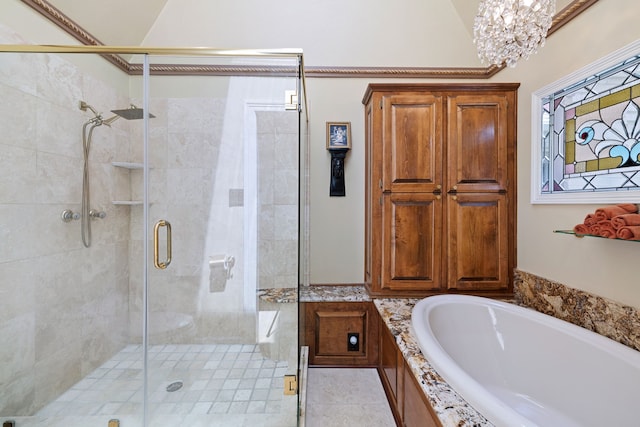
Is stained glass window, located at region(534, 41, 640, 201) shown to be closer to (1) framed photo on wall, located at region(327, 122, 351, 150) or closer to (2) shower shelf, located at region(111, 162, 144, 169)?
(1) framed photo on wall, located at region(327, 122, 351, 150)

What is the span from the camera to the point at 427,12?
230 centimetres

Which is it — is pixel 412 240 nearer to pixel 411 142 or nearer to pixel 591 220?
pixel 411 142

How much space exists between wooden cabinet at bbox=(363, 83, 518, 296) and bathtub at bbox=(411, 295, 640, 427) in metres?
0.33

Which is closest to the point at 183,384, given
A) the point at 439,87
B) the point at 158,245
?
the point at 158,245

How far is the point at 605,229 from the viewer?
4.03 feet

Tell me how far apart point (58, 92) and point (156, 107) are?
52cm

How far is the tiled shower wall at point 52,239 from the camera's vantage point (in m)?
1.46

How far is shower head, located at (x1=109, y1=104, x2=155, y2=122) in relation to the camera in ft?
5.55

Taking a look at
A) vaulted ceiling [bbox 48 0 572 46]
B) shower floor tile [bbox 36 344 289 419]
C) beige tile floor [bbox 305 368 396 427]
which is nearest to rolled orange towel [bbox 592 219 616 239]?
vaulted ceiling [bbox 48 0 572 46]

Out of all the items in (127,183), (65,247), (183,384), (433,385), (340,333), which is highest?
(127,183)

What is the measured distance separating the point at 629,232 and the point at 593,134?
0.67 m

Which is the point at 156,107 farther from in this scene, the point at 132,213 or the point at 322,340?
the point at 322,340

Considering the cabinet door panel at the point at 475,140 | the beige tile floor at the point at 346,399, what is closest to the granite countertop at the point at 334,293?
the beige tile floor at the point at 346,399

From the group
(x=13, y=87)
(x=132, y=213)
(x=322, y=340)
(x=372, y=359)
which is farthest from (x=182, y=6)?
(x=372, y=359)
